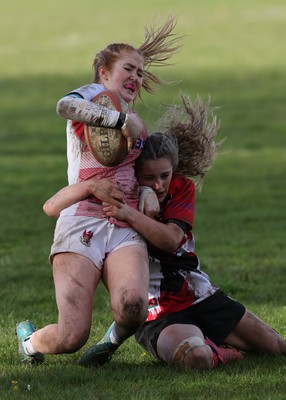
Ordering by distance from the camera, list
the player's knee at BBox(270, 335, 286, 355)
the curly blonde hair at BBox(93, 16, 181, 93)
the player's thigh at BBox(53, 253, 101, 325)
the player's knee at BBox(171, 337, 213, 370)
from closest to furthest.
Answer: the player's thigh at BBox(53, 253, 101, 325)
the player's knee at BBox(171, 337, 213, 370)
the curly blonde hair at BBox(93, 16, 181, 93)
the player's knee at BBox(270, 335, 286, 355)

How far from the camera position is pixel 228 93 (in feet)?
82.6

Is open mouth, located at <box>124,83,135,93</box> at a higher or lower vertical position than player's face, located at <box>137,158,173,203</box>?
higher

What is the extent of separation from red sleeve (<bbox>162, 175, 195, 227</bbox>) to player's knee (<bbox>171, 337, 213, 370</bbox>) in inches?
27.7

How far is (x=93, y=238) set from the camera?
6344 mm

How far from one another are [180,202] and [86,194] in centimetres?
58

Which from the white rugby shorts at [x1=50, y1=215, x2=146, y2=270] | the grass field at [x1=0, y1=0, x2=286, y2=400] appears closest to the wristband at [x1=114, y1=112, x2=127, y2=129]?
the white rugby shorts at [x1=50, y1=215, x2=146, y2=270]

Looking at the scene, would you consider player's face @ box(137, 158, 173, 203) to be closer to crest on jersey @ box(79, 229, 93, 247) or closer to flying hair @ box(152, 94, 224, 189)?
flying hair @ box(152, 94, 224, 189)

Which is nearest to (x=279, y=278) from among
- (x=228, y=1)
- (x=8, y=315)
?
(x=8, y=315)

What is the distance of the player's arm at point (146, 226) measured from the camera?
6.32 metres

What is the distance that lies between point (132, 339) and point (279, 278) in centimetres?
277

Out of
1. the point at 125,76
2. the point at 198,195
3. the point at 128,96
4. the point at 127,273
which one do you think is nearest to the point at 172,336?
the point at 127,273

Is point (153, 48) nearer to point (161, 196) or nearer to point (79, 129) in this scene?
point (79, 129)

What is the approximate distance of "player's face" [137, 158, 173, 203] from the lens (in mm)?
6512

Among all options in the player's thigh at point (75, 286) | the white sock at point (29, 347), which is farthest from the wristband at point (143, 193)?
the white sock at point (29, 347)
